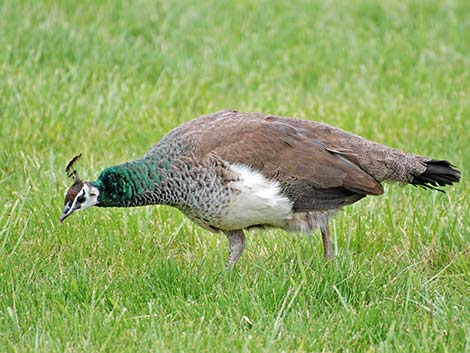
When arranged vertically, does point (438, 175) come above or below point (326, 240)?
above

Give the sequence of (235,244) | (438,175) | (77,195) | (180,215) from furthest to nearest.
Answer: (180,215) → (438,175) → (235,244) → (77,195)

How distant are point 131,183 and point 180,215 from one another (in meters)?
1.00

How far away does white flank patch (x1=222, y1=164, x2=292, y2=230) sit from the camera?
5.18 m

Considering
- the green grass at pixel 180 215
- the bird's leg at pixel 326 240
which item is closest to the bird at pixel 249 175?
the bird's leg at pixel 326 240

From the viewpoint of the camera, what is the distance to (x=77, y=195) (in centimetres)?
510

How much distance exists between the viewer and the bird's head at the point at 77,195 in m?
5.10

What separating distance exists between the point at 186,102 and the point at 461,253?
3313 mm

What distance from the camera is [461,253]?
18.1 feet

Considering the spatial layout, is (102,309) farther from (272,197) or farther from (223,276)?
(272,197)

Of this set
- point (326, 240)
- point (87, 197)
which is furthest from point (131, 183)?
point (326, 240)

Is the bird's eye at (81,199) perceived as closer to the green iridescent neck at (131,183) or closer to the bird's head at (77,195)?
the bird's head at (77,195)

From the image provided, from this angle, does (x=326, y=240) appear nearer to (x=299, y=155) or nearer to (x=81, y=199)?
(x=299, y=155)

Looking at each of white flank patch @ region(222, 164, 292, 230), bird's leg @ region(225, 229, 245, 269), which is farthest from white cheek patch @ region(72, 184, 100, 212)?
bird's leg @ region(225, 229, 245, 269)

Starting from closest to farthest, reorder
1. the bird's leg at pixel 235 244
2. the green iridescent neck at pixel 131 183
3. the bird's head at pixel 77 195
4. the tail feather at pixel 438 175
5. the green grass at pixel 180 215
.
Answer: the green grass at pixel 180 215 → the bird's head at pixel 77 195 → the green iridescent neck at pixel 131 183 → the bird's leg at pixel 235 244 → the tail feather at pixel 438 175
